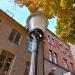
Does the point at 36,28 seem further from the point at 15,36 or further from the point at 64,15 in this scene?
the point at 15,36

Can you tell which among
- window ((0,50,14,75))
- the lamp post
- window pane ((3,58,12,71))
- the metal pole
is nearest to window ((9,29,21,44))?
window ((0,50,14,75))

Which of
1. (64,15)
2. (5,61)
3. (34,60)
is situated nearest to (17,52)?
(5,61)

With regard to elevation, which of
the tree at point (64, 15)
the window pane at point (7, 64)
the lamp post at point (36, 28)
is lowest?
the lamp post at point (36, 28)

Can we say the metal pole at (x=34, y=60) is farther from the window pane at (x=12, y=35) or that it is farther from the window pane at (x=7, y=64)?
the window pane at (x=12, y=35)

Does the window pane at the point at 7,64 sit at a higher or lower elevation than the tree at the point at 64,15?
lower

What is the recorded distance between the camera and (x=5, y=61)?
12.9 meters

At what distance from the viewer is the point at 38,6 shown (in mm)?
10445

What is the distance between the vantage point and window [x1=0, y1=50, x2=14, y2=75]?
40.9 ft

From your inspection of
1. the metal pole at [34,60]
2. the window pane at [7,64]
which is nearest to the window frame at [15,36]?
the window pane at [7,64]

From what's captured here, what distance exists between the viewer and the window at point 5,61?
1248cm

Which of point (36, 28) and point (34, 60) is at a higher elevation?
point (36, 28)

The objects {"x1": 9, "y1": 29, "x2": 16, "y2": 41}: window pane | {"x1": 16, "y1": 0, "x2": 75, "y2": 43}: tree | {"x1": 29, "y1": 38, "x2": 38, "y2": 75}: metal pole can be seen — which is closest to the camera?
{"x1": 29, "y1": 38, "x2": 38, "y2": 75}: metal pole

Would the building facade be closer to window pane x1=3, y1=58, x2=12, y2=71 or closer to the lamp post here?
window pane x1=3, y1=58, x2=12, y2=71

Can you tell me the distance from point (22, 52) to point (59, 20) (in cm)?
672
